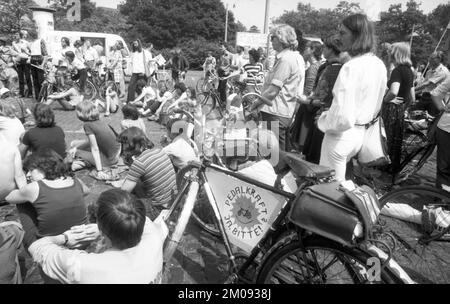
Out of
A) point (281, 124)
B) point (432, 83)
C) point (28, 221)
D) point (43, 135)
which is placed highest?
point (432, 83)

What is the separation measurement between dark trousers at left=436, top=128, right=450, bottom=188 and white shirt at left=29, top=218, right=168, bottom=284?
279 cm

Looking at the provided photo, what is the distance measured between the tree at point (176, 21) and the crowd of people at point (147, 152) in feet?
162

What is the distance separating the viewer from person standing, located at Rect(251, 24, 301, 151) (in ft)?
12.6

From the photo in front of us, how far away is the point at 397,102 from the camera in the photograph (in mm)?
4828

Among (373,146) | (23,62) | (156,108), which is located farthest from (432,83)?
(23,62)

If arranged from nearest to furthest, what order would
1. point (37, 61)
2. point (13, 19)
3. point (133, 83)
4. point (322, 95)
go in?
point (322, 95), point (133, 83), point (37, 61), point (13, 19)

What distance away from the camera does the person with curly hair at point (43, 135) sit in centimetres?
432

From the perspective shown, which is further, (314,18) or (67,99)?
(314,18)

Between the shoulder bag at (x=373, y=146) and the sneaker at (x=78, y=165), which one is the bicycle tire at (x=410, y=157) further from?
the sneaker at (x=78, y=165)

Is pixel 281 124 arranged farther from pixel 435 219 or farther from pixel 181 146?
pixel 435 219

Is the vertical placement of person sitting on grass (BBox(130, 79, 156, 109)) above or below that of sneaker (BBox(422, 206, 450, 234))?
below

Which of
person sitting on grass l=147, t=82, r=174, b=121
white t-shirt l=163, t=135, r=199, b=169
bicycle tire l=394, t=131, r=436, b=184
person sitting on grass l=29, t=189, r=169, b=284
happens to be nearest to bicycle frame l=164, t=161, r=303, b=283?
person sitting on grass l=29, t=189, r=169, b=284

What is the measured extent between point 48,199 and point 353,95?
91.5 inches

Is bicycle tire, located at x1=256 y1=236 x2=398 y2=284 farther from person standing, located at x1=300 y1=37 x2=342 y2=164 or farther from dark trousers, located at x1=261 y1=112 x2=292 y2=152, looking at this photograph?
dark trousers, located at x1=261 y1=112 x2=292 y2=152
